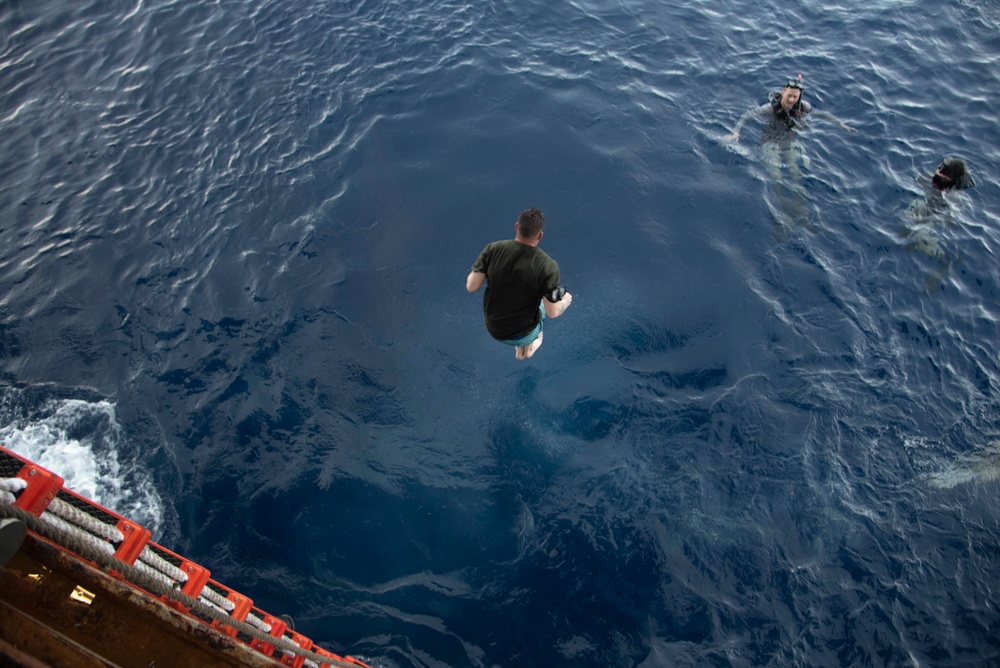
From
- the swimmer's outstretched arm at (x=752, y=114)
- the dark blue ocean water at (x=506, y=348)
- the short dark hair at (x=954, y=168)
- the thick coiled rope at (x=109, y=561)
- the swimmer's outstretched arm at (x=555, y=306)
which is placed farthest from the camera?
the swimmer's outstretched arm at (x=752, y=114)

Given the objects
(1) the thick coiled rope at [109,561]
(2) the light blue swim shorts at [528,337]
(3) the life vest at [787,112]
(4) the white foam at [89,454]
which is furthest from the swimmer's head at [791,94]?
(4) the white foam at [89,454]

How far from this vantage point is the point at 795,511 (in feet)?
28.3

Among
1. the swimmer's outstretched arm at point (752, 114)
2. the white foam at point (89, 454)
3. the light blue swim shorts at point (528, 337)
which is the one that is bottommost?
the white foam at point (89, 454)

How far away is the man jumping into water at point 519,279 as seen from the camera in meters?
6.42

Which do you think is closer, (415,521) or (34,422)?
(415,521)

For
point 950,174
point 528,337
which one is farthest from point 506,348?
point 950,174

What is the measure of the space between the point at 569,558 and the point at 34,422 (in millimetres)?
9409

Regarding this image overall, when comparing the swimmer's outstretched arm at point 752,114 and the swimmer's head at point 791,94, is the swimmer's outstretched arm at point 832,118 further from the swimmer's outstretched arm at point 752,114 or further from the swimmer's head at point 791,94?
the swimmer's head at point 791,94

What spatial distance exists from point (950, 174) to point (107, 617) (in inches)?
647

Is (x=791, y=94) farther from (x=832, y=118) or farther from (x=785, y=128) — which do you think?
(x=832, y=118)

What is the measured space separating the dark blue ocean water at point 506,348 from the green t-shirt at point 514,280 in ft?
9.84

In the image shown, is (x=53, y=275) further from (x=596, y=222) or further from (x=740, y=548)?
(x=740, y=548)

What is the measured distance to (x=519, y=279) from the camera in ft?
21.8

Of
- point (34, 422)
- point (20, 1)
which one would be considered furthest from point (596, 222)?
point (20, 1)
